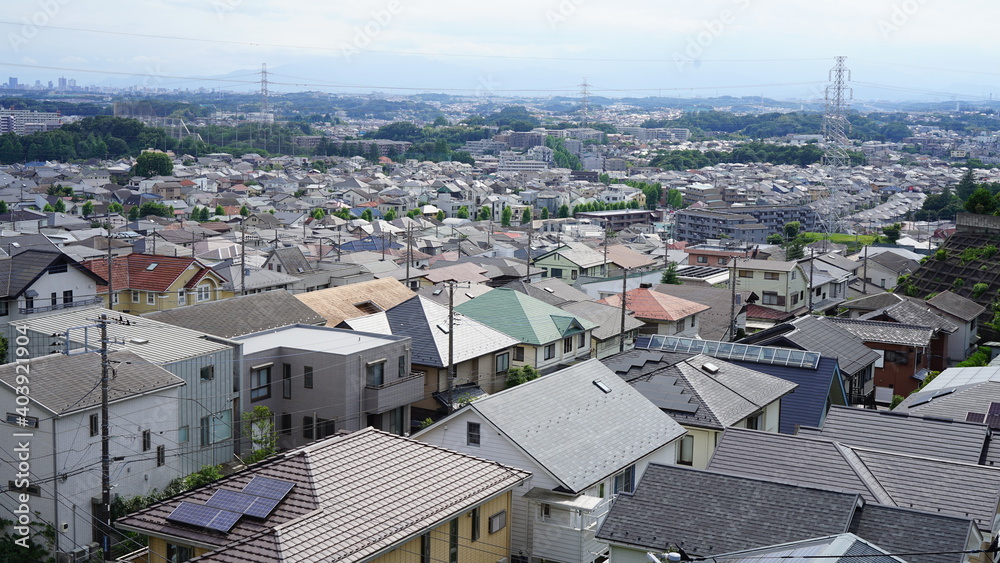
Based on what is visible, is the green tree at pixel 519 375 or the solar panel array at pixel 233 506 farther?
the green tree at pixel 519 375

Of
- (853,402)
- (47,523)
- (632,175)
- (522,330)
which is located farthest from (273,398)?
(632,175)

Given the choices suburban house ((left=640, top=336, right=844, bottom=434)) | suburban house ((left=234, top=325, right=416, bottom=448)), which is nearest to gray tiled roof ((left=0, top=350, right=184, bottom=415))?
suburban house ((left=234, top=325, right=416, bottom=448))

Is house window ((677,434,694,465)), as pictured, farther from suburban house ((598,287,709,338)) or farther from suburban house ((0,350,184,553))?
suburban house ((598,287,709,338))

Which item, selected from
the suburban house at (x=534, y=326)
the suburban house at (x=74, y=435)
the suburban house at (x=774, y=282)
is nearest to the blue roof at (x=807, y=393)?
the suburban house at (x=534, y=326)

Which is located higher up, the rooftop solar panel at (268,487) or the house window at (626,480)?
the rooftop solar panel at (268,487)

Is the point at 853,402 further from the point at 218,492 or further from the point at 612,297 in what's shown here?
the point at 218,492

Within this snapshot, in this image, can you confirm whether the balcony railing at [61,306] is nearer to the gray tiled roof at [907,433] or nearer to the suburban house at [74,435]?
the suburban house at [74,435]
